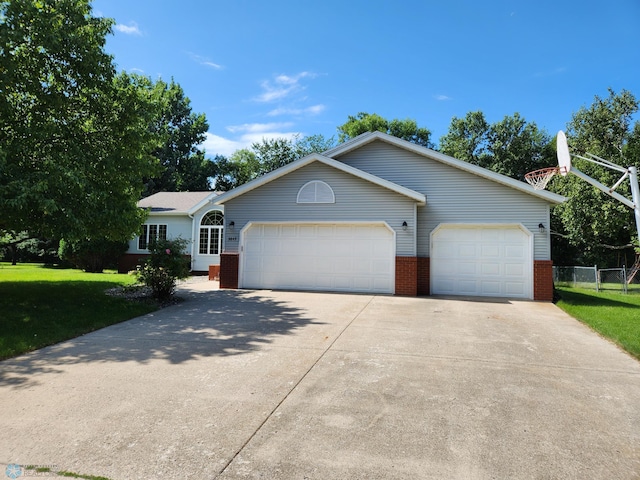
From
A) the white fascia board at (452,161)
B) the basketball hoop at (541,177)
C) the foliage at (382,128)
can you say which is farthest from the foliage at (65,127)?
the foliage at (382,128)

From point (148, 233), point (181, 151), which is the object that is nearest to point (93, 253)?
point (148, 233)

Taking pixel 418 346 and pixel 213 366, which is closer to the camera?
pixel 213 366

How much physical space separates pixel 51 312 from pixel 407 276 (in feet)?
30.3

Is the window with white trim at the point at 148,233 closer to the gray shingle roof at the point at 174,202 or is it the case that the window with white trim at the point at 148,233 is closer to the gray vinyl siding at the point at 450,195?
the gray shingle roof at the point at 174,202

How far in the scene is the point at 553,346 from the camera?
6105 mm

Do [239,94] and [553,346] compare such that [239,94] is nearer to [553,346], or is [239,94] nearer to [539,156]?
[553,346]

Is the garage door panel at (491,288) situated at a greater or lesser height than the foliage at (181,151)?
lesser

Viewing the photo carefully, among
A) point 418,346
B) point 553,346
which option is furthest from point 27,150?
point 553,346

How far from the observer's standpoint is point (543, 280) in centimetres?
1148

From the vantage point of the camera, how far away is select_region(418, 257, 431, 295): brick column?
12.3 meters

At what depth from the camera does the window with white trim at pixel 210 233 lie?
60.6 feet

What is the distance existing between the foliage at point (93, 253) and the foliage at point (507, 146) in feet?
79.4

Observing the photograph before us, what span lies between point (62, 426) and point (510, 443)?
148 inches

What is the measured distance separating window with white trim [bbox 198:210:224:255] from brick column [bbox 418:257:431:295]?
1026cm
